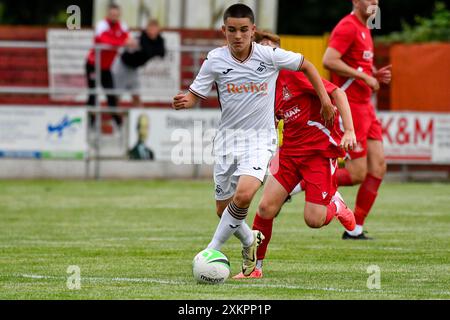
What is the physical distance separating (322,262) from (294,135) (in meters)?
1.13

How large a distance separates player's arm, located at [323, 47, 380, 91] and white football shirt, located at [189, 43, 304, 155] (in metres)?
3.07

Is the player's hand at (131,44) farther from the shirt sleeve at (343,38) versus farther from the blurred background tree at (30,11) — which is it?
the blurred background tree at (30,11)

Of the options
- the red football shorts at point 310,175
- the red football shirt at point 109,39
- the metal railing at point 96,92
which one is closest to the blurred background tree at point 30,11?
the red football shirt at point 109,39

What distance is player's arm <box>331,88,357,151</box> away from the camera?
916cm

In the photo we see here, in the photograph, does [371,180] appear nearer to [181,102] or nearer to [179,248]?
[179,248]

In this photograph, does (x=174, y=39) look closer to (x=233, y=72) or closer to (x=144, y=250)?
(x=144, y=250)

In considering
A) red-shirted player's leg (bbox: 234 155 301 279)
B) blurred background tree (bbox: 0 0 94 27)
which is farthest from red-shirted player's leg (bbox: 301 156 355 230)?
blurred background tree (bbox: 0 0 94 27)

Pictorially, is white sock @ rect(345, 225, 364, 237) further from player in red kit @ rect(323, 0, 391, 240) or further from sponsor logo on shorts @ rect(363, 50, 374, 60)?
sponsor logo on shorts @ rect(363, 50, 374, 60)

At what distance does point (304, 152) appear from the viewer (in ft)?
32.9

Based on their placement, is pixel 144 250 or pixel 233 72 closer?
pixel 233 72

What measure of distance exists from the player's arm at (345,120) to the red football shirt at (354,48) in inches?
105

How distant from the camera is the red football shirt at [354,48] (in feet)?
40.9

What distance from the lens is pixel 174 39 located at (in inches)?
920
